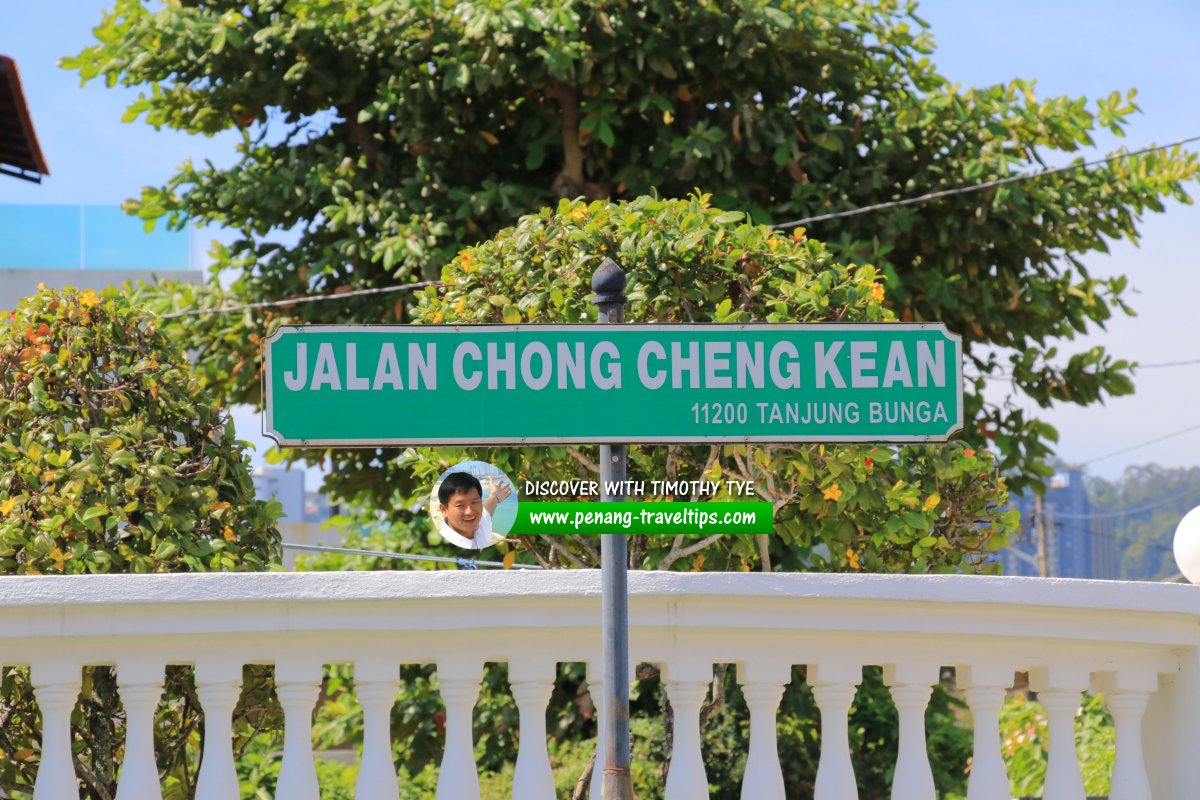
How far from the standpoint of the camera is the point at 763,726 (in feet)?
12.8

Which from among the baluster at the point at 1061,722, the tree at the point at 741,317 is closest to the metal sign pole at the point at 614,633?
the baluster at the point at 1061,722

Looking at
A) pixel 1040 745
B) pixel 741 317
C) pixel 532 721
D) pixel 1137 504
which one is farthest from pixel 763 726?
pixel 1137 504

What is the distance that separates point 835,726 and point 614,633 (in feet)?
3.38

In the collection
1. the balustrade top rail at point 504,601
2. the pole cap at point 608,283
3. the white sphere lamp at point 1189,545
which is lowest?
the balustrade top rail at point 504,601

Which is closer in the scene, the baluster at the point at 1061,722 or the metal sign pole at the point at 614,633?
the metal sign pole at the point at 614,633

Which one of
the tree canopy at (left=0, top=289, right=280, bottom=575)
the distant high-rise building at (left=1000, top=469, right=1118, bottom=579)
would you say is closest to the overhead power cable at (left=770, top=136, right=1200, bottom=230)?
the tree canopy at (left=0, top=289, right=280, bottom=575)

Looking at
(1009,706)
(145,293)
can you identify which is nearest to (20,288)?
(145,293)

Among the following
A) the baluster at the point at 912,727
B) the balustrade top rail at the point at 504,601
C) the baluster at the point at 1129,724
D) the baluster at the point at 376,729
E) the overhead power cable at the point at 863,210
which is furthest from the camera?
the overhead power cable at the point at 863,210

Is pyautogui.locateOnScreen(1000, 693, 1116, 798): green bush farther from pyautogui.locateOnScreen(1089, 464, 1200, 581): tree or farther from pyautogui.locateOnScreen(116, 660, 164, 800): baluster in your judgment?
pyautogui.locateOnScreen(1089, 464, 1200, 581): tree

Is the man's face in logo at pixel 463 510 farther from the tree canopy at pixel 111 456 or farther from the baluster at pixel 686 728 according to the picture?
the tree canopy at pixel 111 456

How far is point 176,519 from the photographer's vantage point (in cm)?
477

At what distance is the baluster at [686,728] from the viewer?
12.6ft

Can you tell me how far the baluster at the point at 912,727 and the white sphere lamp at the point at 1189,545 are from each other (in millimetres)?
966

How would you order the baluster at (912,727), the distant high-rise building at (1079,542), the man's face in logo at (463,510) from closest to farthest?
the man's face in logo at (463,510) → the baluster at (912,727) → the distant high-rise building at (1079,542)
